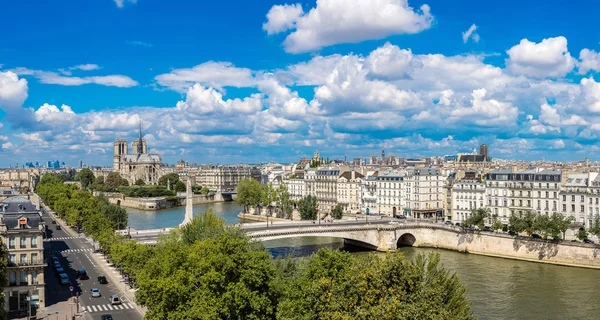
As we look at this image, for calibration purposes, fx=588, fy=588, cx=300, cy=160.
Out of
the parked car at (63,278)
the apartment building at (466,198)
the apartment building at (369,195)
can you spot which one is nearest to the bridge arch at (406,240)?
the apartment building at (466,198)

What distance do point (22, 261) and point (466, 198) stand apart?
61.4 meters

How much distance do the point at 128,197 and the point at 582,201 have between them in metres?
123

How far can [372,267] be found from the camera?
2739cm

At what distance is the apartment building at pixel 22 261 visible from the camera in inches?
1638

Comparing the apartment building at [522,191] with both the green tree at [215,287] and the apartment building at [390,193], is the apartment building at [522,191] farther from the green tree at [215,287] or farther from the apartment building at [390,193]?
the green tree at [215,287]

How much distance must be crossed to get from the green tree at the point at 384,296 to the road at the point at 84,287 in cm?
1588


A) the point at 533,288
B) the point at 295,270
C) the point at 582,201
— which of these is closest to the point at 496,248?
the point at 582,201

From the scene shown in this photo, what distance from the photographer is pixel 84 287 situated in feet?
159

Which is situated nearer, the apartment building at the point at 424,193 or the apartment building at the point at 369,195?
the apartment building at the point at 424,193

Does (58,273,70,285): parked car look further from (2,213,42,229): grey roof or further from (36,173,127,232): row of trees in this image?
(36,173,127,232): row of trees

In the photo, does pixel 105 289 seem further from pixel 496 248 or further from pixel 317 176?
pixel 317 176

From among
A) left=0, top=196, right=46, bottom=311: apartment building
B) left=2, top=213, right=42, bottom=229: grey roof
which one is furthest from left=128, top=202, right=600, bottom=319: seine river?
left=2, top=213, right=42, bottom=229: grey roof

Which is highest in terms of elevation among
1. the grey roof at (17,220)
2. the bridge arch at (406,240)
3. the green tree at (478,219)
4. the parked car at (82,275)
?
the grey roof at (17,220)

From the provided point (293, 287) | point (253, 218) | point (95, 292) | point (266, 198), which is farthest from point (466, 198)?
point (293, 287)
